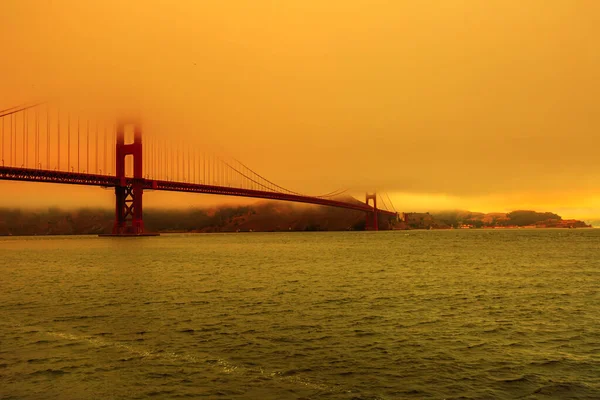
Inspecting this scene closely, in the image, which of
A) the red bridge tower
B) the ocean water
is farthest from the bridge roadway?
the ocean water

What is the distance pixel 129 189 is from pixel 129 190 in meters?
0.19

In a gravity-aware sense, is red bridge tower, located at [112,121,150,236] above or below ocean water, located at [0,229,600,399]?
above

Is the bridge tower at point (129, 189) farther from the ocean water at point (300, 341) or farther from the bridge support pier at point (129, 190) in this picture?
the ocean water at point (300, 341)

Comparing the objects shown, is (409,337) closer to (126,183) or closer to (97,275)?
(97,275)

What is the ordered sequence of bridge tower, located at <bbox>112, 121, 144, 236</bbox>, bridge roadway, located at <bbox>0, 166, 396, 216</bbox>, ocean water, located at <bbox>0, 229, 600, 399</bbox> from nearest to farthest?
1. ocean water, located at <bbox>0, 229, 600, 399</bbox>
2. bridge roadway, located at <bbox>0, 166, 396, 216</bbox>
3. bridge tower, located at <bbox>112, 121, 144, 236</bbox>

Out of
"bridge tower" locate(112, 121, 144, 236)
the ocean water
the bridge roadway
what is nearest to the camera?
the ocean water

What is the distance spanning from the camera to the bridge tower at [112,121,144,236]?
7975 cm

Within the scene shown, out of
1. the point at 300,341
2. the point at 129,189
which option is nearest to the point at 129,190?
the point at 129,189

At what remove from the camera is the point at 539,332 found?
12609 millimetres

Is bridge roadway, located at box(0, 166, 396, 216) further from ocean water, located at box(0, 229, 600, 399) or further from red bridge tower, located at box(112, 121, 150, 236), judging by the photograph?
ocean water, located at box(0, 229, 600, 399)

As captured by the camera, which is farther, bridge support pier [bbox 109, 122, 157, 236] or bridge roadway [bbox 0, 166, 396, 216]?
bridge support pier [bbox 109, 122, 157, 236]

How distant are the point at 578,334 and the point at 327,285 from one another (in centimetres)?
1120

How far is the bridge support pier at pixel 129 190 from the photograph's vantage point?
79812 millimetres

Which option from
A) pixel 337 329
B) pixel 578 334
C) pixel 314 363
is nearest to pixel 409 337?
pixel 337 329
